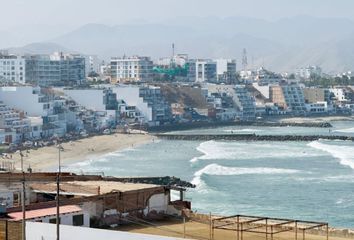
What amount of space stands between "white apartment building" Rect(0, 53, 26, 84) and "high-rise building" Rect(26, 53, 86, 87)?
0.60m

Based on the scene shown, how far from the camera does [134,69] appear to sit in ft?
293

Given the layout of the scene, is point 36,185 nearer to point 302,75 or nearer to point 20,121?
point 20,121

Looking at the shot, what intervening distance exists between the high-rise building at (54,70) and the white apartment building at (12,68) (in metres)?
0.60

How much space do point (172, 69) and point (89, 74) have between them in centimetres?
810

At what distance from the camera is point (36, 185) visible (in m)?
13.6

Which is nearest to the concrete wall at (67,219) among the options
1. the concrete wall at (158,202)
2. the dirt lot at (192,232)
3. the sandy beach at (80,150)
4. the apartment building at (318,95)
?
the dirt lot at (192,232)

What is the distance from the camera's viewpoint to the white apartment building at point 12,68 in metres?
76.6

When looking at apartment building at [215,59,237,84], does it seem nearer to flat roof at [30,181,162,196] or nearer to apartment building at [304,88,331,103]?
apartment building at [304,88,331,103]

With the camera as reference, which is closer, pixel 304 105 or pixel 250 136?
pixel 250 136

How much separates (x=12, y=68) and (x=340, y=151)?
3788 centimetres

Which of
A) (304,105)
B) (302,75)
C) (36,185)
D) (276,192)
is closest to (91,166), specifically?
(276,192)

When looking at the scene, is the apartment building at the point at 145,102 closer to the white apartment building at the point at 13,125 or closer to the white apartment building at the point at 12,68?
the white apartment building at the point at 12,68

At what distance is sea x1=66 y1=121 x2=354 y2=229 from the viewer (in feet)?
85.8

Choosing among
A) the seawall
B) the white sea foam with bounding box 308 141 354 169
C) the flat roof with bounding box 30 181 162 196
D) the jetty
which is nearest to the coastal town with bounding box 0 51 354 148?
the seawall
